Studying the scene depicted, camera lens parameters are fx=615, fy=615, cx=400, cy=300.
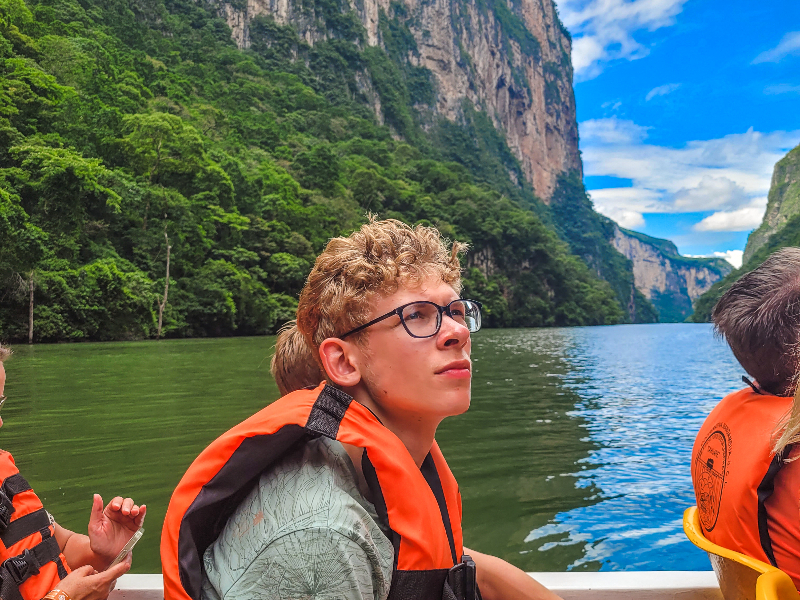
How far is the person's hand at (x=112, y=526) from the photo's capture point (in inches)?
65.9

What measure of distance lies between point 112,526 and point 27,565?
231 millimetres

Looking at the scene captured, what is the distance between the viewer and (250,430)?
99cm

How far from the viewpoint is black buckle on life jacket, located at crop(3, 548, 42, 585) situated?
1.51 metres

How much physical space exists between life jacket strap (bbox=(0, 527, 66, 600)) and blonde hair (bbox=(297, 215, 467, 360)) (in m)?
0.98

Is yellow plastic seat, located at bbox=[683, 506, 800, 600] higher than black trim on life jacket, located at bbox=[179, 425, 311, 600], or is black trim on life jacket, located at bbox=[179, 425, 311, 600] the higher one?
black trim on life jacket, located at bbox=[179, 425, 311, 600]

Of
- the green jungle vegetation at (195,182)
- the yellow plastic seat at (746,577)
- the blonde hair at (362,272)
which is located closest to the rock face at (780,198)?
the green jungle vegetation at (195,182)

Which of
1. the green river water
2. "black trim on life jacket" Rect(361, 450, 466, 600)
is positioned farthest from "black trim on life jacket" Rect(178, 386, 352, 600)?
the green river water

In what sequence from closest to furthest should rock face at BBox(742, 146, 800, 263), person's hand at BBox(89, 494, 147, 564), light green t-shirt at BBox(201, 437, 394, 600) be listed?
light green t-shirt at BBox(201, 437, 394, 600) < person's hand at BBox(89, 494, 147, 564) < rock face at BBox(742, 146, 800, 263)

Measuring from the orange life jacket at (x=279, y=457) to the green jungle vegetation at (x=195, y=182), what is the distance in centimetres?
2142

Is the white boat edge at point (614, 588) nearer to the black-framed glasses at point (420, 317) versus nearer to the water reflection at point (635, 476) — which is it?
the black-framed glasses at point (420, 317)

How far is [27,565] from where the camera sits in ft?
5.08

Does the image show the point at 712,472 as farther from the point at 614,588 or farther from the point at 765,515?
the point at 614,588

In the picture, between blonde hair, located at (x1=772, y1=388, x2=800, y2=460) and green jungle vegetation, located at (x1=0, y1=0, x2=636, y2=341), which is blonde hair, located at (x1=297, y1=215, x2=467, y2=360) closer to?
blonde hair, located at (x1=772, y1=388, x2=800, y2=460)

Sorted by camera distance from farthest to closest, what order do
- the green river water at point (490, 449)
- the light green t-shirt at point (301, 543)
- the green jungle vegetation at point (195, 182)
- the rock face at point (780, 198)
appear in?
the rock face at point (780, 198)
the green jungle vegetation at point (195, 182)
the green river water at point (490, 449)
the light green t-shirt at point (301, 543)
